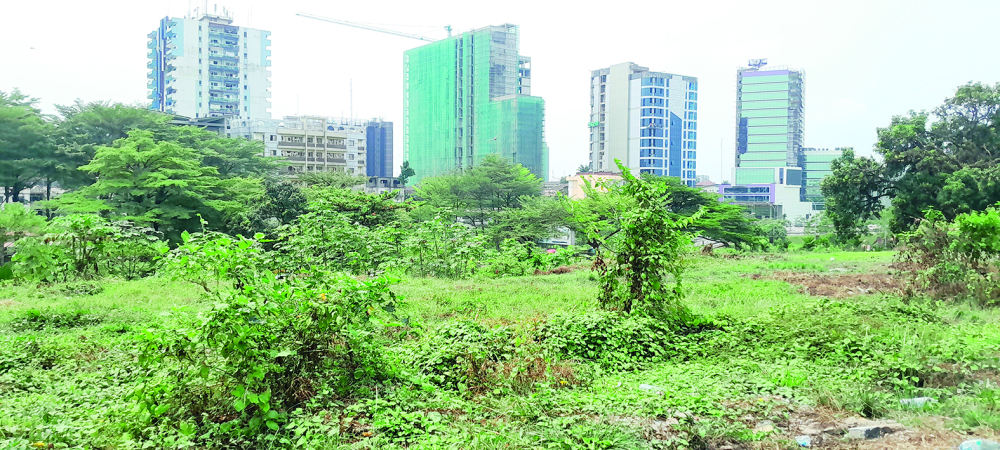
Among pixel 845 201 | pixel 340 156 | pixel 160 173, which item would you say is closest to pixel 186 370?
pixel 160 173

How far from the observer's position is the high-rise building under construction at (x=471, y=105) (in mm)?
57938

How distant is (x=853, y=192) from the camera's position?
69.5ft

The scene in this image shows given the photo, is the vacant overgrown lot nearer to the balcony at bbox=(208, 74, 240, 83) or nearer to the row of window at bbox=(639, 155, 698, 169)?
the row of window at bbox=(639, 155, 698, 169)

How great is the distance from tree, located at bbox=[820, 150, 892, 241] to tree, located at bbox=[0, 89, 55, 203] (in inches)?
1065

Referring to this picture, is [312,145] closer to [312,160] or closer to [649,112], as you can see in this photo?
[312,160]

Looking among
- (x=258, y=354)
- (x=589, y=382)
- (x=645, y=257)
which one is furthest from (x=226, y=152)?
(x=258, y=354)

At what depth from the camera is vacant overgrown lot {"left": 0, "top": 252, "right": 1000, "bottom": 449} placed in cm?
321

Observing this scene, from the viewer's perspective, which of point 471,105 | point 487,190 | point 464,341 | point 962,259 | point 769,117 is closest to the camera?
point 464,341

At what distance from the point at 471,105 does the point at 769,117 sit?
35285 millimetres

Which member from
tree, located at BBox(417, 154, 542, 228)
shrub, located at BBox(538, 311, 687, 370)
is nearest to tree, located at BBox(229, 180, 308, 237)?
tree, located at BBox(417, 154, 542, 228)

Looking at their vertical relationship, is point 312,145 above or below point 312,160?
above

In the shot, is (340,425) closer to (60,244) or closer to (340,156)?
(60,244)

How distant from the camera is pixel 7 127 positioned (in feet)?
74.6

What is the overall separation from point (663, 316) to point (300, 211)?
15409mm
